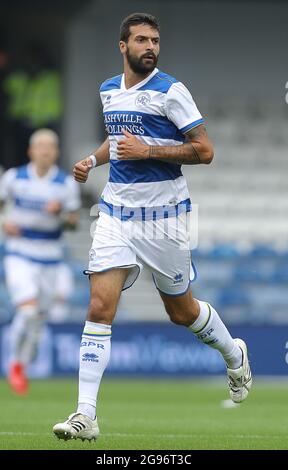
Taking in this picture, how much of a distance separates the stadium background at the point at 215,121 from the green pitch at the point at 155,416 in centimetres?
375

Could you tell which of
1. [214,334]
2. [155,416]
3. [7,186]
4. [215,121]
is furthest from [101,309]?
[215,121]

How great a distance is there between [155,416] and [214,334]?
209 cm

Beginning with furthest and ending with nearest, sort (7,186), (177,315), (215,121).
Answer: (215,121) < (7,186) < (177,315)

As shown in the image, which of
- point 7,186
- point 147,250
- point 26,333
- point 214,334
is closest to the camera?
point 147,250

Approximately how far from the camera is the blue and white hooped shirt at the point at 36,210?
13.8m

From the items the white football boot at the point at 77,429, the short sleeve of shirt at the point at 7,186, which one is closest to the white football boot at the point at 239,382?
the white football boot at the point at 77,429

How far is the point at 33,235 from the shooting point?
13789 mm

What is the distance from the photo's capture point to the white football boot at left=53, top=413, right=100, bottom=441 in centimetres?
746

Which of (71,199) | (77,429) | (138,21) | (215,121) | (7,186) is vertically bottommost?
(77,429)

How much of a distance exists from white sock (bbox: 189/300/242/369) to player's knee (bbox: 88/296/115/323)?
0.92m

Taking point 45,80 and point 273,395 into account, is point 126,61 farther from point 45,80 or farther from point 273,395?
point 45,80

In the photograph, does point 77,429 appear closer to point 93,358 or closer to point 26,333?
point 93,358

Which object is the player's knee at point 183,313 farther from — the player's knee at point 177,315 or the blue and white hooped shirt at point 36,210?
the blue and white hooped shirt at point 36,210

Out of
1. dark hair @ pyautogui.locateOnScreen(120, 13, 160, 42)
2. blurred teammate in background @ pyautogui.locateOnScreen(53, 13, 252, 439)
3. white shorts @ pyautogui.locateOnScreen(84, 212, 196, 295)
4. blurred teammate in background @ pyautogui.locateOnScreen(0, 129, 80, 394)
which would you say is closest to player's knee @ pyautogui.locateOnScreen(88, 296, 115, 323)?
blurred teammate in background @ pyautogui.locateOnScreen(53, 13, 252, 439)
